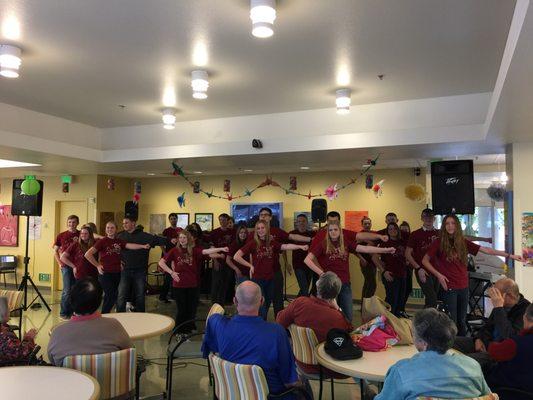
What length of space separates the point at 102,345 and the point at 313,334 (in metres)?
1.33

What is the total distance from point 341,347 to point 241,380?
727mm

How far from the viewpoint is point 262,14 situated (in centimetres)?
271

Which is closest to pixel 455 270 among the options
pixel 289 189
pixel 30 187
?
pixel 289 189

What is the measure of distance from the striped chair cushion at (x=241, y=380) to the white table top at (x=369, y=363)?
532mm

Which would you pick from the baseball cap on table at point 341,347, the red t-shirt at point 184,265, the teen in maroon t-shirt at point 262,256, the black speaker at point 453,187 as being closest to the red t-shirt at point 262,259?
the teen in maroon t-shirt at point 262,256

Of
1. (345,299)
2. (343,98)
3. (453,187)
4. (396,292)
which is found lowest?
(396,292)

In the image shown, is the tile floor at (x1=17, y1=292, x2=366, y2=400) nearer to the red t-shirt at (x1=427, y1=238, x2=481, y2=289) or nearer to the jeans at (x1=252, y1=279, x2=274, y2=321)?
the jeans at (x1=252, y1=279, x2=274, y2=321)

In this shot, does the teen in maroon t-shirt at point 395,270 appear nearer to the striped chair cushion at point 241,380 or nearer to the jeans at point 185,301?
the jeans at point 185,301

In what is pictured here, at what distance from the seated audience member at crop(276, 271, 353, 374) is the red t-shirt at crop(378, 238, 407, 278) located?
3.66 meters

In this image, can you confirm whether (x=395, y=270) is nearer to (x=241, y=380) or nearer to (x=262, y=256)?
(x=262, y=256)

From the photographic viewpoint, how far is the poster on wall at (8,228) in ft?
36.0

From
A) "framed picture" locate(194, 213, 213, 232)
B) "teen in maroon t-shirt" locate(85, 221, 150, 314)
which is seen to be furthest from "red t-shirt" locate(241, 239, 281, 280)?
"framed picture" locate(194, 213, 213, 232)

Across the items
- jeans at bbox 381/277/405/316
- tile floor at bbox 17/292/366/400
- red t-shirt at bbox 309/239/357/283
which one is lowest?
tile floor at bbox 17/292/366/400

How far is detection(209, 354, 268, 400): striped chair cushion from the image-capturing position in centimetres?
223
